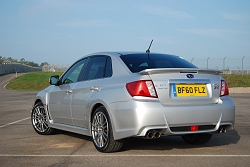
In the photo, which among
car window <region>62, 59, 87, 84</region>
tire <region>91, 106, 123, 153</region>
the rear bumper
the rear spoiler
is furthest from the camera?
car window <region>62, 59, 87, 84</region>

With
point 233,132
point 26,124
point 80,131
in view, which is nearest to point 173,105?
point 80,131

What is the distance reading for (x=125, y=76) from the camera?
646 cm

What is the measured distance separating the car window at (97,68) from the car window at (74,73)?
281 mm

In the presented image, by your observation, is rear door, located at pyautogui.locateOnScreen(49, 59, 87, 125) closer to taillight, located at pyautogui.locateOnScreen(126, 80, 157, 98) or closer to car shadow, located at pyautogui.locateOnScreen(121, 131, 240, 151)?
car shadow, located at pyautogui.locateOnScreen(121, 131, 240, 151)

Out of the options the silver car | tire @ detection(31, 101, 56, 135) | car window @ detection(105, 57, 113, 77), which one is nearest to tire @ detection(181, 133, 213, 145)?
the silver car

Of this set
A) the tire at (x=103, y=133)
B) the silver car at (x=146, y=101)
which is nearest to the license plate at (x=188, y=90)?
the silver car at (x=146, y=101)

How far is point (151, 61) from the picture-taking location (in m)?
7.12

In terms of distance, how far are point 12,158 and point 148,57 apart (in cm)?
268

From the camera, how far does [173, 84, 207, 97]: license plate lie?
245 inches

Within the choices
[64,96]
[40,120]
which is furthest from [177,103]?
[40,120]

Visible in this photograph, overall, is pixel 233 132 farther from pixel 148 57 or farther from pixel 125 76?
pixel 125 76

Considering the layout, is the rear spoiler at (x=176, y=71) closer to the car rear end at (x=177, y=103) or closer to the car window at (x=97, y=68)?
the car rear end at (x=177, y=103)

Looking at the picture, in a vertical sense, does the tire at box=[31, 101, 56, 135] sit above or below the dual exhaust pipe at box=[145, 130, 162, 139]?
below

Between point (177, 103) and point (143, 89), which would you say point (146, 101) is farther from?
point (177, 103)
